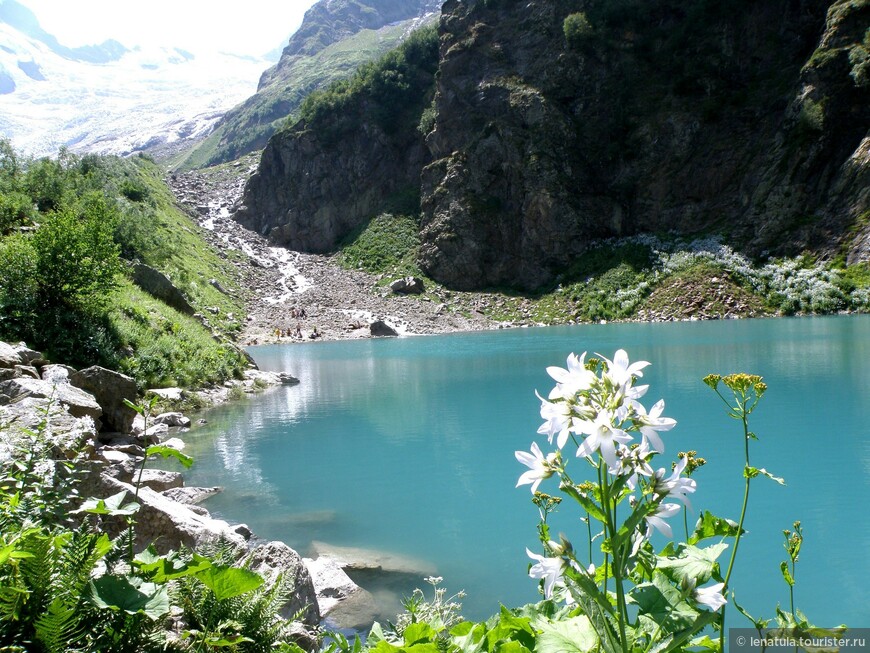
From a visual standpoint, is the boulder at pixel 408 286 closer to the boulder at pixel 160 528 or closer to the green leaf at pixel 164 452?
the boulder at pixel 160 528

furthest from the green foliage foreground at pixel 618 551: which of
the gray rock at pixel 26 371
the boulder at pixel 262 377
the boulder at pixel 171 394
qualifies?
the boulder at pixel 262 377

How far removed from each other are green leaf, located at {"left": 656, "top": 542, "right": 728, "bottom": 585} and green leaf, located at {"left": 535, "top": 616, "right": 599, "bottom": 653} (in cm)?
33

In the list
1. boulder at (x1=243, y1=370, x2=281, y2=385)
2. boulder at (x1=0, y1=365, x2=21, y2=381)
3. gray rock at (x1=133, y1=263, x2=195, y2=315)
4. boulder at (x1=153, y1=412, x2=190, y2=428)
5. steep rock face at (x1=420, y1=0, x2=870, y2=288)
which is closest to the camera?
boulder at (x1=0, y1=365, x2=21, y2=381)

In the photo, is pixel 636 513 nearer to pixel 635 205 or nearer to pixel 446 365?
pixel 446 365

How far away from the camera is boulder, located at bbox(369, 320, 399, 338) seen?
50606 mm

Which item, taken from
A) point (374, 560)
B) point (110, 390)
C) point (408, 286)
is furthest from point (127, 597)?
point (408, 286)

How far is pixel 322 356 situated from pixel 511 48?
46608mm

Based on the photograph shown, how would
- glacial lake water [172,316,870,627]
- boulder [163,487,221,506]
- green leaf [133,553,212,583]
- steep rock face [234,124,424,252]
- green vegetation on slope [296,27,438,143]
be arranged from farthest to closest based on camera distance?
green vegetation on slope [296,27,438,143] → steep rock face [234,124,424,252] → boulder [163,487,221,506] → glacial lake water [172,316,870,627] → green leaf [133,553,212,583]

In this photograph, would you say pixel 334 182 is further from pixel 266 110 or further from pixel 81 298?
pixel 266 110

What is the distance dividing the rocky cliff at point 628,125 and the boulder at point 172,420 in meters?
46.3

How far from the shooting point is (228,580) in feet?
7.61

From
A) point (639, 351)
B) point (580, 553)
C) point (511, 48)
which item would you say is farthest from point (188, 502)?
point (511, 48)

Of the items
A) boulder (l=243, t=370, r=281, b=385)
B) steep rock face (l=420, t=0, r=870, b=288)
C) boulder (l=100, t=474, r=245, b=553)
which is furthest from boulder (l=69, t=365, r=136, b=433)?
steep rock face (l=420, t=0, r=870, b=288)

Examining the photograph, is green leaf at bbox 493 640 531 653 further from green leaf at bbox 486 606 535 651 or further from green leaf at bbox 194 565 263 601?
green leaf at bbox 194 565 263 601
